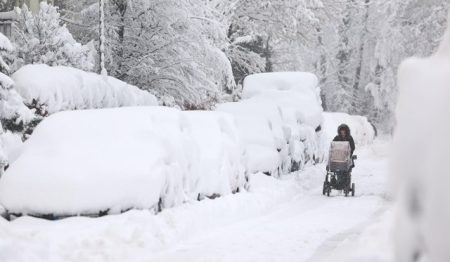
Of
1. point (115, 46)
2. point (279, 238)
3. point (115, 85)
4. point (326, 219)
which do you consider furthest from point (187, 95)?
point (279, 238)

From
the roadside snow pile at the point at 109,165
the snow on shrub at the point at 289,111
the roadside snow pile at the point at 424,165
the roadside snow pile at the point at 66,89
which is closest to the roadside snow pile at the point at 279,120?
the snow on shrub at the point at 289,111

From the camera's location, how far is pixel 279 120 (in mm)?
16562

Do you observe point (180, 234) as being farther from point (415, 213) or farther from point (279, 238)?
point (415, 213)

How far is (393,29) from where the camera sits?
A: 32.5 metres

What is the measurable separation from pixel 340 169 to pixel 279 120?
2.75 metres

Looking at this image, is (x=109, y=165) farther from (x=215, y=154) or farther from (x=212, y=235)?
(x=215, y=154)

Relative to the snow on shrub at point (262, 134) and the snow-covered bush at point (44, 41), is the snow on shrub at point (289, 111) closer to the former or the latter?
the snow on shrub at point (262, 134)

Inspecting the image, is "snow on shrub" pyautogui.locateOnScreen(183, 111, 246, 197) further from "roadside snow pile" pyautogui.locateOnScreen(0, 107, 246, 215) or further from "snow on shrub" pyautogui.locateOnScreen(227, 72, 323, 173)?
"snow on shrub" pyautogui.locateOnScreen(227, 72, 323, 173)

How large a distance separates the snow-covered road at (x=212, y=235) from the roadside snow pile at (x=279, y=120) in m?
2.44

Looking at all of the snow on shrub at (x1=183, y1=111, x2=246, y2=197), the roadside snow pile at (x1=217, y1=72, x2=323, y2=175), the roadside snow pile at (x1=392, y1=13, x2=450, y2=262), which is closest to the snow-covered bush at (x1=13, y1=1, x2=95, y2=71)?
the roadside snow pile at (x1=217, y1=72, x2=323, y2=175)

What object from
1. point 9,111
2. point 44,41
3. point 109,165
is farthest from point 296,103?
point 109,165

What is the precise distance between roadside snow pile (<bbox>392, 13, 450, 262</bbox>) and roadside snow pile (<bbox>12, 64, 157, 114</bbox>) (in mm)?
9699

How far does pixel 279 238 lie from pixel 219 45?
53.3ft

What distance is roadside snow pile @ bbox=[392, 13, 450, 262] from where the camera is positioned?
281cm
